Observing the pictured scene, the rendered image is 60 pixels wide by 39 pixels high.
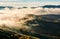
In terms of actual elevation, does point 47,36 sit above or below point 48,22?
below

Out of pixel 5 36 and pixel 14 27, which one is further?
pixel 14 27

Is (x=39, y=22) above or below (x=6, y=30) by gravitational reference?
above

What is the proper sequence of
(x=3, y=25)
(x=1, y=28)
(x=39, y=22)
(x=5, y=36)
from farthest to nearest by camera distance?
(x=39, y=22) < (x=3, y=25) < (x=1, y=28) < (x=5, y=36)

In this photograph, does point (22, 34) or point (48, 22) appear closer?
point (22, 34)

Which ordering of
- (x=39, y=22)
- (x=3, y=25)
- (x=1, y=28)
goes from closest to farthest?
1. (x=1, y=28)
2. (x=3, y=25)
3. (x=39, y=22)

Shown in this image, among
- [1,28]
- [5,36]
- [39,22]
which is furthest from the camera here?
[39,22]

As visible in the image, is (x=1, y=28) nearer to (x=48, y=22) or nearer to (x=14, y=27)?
(x=14, y=27)

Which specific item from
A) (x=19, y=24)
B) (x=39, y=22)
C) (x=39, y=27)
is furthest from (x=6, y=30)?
(x=39, y=22)

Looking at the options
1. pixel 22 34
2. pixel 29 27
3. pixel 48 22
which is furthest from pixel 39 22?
pixel 22 34

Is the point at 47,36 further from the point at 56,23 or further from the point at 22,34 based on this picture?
the point at 56,23
